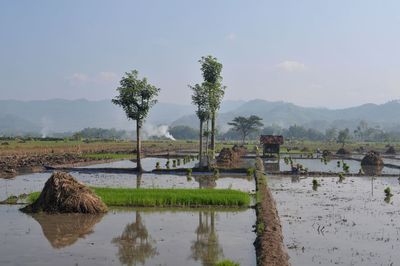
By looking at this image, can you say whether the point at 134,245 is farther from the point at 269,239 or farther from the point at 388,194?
the point at 388,194

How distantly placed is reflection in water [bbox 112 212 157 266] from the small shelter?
4829cm

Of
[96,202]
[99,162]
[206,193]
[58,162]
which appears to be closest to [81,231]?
[96,202]

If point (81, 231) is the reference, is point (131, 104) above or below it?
above

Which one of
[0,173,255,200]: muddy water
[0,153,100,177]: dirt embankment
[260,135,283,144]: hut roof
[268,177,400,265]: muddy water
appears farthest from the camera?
[260,135,283,144]: hut roof

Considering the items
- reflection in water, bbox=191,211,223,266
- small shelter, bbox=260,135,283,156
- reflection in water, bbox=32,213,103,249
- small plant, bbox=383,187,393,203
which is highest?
small shelter, bbox=260,135,283,156

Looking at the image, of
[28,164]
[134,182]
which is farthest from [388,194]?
[28,164]

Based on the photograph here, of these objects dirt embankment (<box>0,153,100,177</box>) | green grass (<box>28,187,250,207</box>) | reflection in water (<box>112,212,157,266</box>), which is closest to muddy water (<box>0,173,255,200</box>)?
dirt embankment (<box>0,153,100,177</box>)

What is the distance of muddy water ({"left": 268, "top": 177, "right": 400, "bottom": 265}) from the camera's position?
46.4ft

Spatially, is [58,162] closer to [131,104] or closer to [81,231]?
[131,104]

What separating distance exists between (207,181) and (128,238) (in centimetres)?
1829

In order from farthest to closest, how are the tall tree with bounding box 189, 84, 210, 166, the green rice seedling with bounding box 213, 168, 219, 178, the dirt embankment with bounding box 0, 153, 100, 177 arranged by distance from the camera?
1. the tall tree with bounding box 189, 84, 210, 166
2. the dirt embankment with bounding box 0, 153, 100, 177
3. the green rice seedling with bounding box 213, 168, 219, 178

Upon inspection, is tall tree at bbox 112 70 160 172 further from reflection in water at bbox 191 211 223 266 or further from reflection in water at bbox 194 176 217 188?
reflection in water at bbox 191 211 223 266

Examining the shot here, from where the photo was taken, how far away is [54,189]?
67.8 ft

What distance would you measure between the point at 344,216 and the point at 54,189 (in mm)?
11769
